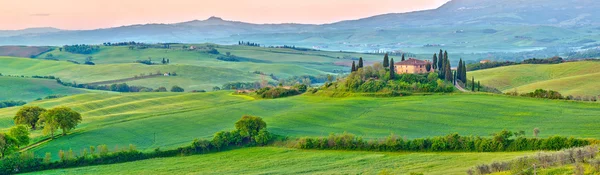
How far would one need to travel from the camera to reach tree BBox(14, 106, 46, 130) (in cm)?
8231

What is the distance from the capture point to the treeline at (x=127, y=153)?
6419 centimetres

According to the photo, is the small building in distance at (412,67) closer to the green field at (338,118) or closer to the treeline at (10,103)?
the green field at (338,118)

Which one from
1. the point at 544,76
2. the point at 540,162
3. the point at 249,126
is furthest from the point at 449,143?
the point at 544,76

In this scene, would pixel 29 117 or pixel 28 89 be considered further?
pixel 28 89

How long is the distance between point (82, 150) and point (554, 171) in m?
48.5

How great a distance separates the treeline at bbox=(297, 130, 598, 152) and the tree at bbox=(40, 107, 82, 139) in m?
28.4

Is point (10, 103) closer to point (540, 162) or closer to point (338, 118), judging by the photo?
point (338, 118)

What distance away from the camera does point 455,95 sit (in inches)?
3755

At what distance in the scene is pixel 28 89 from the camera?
500ft

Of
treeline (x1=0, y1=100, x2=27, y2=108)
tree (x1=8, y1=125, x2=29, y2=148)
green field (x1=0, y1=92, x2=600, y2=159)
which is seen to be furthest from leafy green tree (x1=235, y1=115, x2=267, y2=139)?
treeline (x1=0, y1=100, x2=27, y2=108)

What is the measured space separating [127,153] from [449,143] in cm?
3180

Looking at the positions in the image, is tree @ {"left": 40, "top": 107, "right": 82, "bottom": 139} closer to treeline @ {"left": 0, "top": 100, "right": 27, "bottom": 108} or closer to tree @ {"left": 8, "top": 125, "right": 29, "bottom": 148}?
tree @ {"left": 8, "top": 125, "right": 29, "bottom": 148}

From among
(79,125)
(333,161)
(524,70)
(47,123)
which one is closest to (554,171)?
(333,161)

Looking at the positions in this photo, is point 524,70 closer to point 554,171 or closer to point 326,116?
point 326,116
